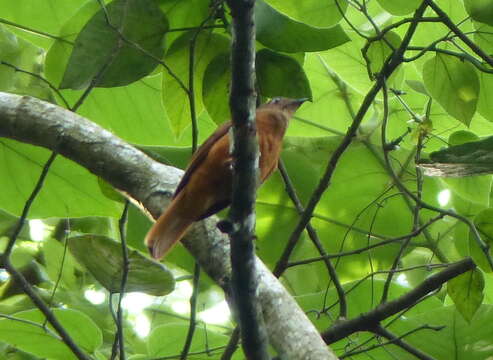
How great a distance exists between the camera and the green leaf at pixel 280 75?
8.04 feet

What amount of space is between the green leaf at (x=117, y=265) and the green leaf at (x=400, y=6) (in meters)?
0.98

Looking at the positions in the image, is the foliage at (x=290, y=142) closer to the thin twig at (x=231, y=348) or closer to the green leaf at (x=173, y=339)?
the green leaf at (x=173, y=339)

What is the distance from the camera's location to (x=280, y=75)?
8.07ft

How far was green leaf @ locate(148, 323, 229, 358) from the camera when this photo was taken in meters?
2.79

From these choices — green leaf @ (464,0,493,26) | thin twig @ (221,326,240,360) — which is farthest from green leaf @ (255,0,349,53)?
thin twig @ (221,326,240,360)

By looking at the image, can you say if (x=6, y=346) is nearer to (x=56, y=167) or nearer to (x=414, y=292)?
(x=56, y=167)

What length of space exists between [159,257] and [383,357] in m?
0.83

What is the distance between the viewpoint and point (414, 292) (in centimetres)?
225

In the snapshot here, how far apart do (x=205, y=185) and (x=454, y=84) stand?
2.65 ft

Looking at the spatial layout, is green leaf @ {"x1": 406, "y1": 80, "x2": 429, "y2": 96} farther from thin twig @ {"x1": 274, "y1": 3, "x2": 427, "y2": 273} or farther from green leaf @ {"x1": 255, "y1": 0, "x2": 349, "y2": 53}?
thin twig @ {"x1": 274, "y1": 3, "x2": 427, "y2": 273}

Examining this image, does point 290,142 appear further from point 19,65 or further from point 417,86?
point 19,65

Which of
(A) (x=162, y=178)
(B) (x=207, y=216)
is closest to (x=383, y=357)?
(B) (x=207, y=216)

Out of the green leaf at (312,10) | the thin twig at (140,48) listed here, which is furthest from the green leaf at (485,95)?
the thin twig at (140,48)

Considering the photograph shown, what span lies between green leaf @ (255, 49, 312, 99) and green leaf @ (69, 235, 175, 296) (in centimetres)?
60
